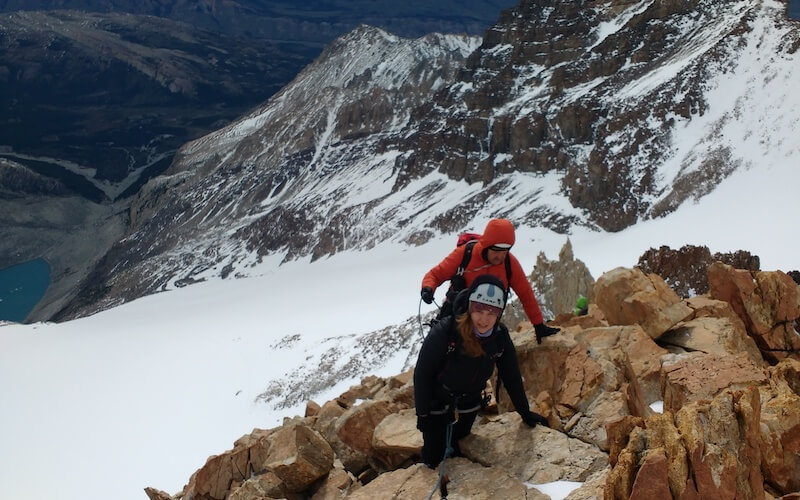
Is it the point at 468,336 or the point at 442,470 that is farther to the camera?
the point at 442,470

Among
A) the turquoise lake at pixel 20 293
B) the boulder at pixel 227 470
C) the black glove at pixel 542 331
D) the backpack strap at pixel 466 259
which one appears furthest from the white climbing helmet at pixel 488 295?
the turquoise lake at pixel 20 293

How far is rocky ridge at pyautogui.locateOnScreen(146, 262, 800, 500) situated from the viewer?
249 inches

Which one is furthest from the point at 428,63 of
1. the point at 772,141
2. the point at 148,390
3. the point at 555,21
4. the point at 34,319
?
the point at 148,390

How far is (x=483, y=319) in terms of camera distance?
7.14 metres

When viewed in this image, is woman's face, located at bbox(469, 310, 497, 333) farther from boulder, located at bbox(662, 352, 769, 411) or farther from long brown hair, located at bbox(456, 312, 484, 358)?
boulder, located at bbox(662, 352, 769, 411)

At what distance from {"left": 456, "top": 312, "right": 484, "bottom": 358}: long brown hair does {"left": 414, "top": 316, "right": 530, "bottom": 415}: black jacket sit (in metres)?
0.09

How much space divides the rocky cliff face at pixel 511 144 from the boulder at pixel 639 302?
38870 mm

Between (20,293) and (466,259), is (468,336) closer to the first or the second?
(466,259)

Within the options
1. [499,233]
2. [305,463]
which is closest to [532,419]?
[499,233]

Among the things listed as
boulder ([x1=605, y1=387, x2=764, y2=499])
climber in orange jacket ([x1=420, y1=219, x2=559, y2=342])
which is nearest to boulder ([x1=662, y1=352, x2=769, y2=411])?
boulder ([x1=605, y1=387, x2=764, y2=499])

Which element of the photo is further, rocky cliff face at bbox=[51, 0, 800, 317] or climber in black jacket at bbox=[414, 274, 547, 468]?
rocky cliff face at bbox=[51, 0, 800, 317]

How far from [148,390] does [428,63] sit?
149203 millimetres

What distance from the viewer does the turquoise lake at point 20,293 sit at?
173 meters

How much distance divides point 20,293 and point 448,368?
21205 centimetres
